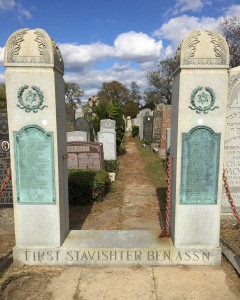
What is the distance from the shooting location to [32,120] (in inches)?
145

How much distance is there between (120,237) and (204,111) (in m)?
2.30

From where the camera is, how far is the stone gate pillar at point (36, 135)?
3.52 metres

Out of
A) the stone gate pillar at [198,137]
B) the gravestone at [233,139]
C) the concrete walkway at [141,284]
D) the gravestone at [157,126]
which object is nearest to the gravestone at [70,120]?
the gravestone at [157,126]

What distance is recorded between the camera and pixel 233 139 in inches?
222

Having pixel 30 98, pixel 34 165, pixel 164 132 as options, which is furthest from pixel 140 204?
pixel 164 132

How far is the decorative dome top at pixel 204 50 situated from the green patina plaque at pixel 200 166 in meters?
0.86

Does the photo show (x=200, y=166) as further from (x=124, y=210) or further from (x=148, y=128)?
(x=148, y=128)

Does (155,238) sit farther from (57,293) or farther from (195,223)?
(57,293)

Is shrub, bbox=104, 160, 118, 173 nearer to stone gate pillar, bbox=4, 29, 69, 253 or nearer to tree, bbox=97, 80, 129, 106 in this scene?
stone gate pillar, bbox=4, 29, 69, 253

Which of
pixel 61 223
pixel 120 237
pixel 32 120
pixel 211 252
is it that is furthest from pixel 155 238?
pixel 32 120

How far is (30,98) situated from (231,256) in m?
3.71

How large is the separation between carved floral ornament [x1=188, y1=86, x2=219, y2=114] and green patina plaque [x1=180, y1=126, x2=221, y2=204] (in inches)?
10.2

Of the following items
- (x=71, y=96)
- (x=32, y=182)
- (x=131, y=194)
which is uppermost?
(x=71, y=96)

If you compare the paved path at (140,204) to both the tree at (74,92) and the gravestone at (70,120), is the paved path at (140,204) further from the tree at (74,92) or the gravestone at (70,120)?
the tree at (74,92)
